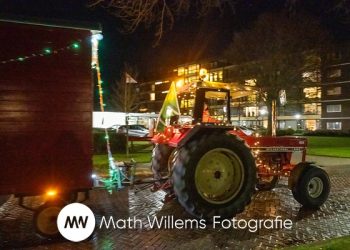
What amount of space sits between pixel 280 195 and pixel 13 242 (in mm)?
6571

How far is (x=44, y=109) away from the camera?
6.86 metres

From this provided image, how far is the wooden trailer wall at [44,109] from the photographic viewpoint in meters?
6.64

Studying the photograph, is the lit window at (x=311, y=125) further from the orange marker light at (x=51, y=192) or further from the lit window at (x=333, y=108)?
the orange marker light at (x=51, y=192)

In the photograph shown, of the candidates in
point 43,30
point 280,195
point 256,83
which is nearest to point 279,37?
point 256,83

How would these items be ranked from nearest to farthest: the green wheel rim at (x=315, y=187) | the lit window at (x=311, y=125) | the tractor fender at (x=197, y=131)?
the tractor fender at (x=197, y=131), the green wheel rim at (x=315, y=187), the lit window at (x=311, y=125)

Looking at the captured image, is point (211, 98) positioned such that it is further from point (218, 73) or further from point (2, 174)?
point (218, 73)

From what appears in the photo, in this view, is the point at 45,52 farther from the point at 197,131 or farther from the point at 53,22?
the point at 197,131


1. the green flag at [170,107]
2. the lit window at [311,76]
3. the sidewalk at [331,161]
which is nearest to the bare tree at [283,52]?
the lit window at [311,76]

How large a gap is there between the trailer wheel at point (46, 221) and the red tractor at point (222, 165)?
7.19 feet

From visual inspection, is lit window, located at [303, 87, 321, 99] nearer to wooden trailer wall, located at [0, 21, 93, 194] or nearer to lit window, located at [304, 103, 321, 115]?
lit window, located at [304, 103, 321, 115]

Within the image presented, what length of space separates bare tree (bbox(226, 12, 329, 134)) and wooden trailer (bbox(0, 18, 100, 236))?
30.4 metres

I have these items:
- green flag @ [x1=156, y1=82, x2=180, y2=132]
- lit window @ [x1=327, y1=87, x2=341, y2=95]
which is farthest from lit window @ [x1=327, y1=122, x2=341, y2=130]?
green flag @ [x1=156, y1=82, x2=180, y2=132]

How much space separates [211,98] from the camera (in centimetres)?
928

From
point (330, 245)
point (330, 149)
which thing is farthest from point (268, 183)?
point (330, 149)
